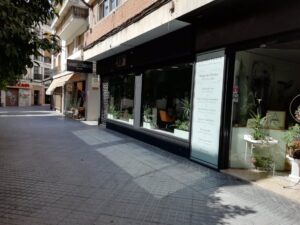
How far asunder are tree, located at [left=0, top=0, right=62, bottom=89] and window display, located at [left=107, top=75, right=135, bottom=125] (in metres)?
7.43

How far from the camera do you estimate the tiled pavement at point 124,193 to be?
12.5ft

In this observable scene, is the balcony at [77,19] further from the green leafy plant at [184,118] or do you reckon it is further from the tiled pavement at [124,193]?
the tiled pavement at [124,193]

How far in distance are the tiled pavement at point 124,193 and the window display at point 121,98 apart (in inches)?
154

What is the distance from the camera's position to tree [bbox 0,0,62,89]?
285cm

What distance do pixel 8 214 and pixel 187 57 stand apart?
5.62 m

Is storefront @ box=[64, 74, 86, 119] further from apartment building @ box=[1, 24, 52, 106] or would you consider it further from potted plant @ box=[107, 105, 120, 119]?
apartment building @ box=[1, 24, 52, 106]

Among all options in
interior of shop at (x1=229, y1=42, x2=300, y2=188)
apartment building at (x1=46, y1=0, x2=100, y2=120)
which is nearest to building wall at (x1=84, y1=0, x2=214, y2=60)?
interior of shop at (x1=229, y1=42, x2=300, y2=188)

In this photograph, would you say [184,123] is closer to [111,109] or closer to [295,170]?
[295,170]

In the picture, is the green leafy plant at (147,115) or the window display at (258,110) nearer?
the window display at (258,110)

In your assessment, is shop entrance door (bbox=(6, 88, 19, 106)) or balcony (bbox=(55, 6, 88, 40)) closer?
balcony (bbox=(55, 6, 88, 40))

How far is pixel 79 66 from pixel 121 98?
417 centimetres

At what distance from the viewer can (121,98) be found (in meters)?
12.4

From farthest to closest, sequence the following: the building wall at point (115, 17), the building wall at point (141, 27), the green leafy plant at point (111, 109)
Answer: the green leafy plant at point (111, 109) → the building wall at point (115, 17) → the building wall at point (141, 27)

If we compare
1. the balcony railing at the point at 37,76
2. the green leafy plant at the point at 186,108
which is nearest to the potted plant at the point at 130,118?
the green leafy plant at the point at 186,108
